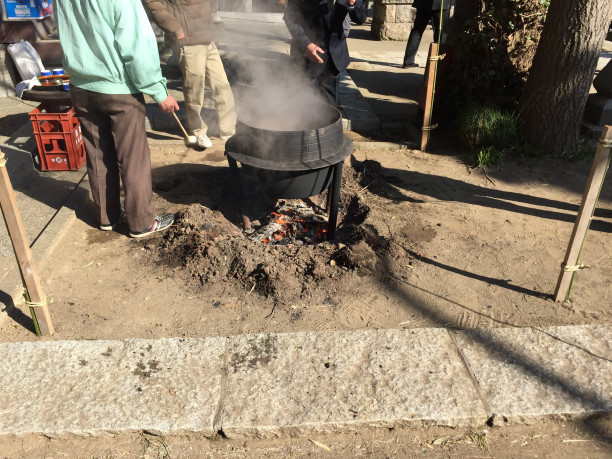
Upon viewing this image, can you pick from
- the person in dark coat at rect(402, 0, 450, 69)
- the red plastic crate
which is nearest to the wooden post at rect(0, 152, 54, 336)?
the red plastic crate

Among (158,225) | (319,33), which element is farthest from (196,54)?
(158,225)

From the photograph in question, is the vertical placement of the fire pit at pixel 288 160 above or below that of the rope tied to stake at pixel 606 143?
below

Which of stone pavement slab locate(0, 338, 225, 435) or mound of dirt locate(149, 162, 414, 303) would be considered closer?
stone pavement slab locate(0, 338, 225, 435)

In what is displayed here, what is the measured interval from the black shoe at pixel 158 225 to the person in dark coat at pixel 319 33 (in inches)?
97.1

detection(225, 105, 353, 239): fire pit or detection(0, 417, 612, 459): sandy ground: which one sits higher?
detection(225, 105, 353, 239): fire pit

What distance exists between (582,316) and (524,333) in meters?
0.59

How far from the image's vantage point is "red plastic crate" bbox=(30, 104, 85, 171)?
5.34 m

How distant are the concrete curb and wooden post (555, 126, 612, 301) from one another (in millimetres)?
380

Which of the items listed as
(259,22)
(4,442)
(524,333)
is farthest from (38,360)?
(259,22)

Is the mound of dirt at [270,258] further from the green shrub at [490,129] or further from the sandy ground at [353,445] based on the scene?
the green shrub at [490,129]

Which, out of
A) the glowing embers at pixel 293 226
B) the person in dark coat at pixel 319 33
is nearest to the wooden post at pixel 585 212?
the glowing embers at pixel 293 226

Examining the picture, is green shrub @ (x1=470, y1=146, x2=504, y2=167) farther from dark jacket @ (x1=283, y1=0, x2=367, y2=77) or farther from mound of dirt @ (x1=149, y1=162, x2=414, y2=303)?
mound of dirt @ (x1=149, y1=162, x2=414, y2=303)

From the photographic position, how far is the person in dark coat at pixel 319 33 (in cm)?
573

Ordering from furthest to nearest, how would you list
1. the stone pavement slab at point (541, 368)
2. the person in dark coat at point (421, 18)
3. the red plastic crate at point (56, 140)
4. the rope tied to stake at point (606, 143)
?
the person in dark coat at point (421, 18), the red plastic crate at point (56, 140), the rope tied to stake at point (606, 143), the stone pavement slab at point (541, 368)
